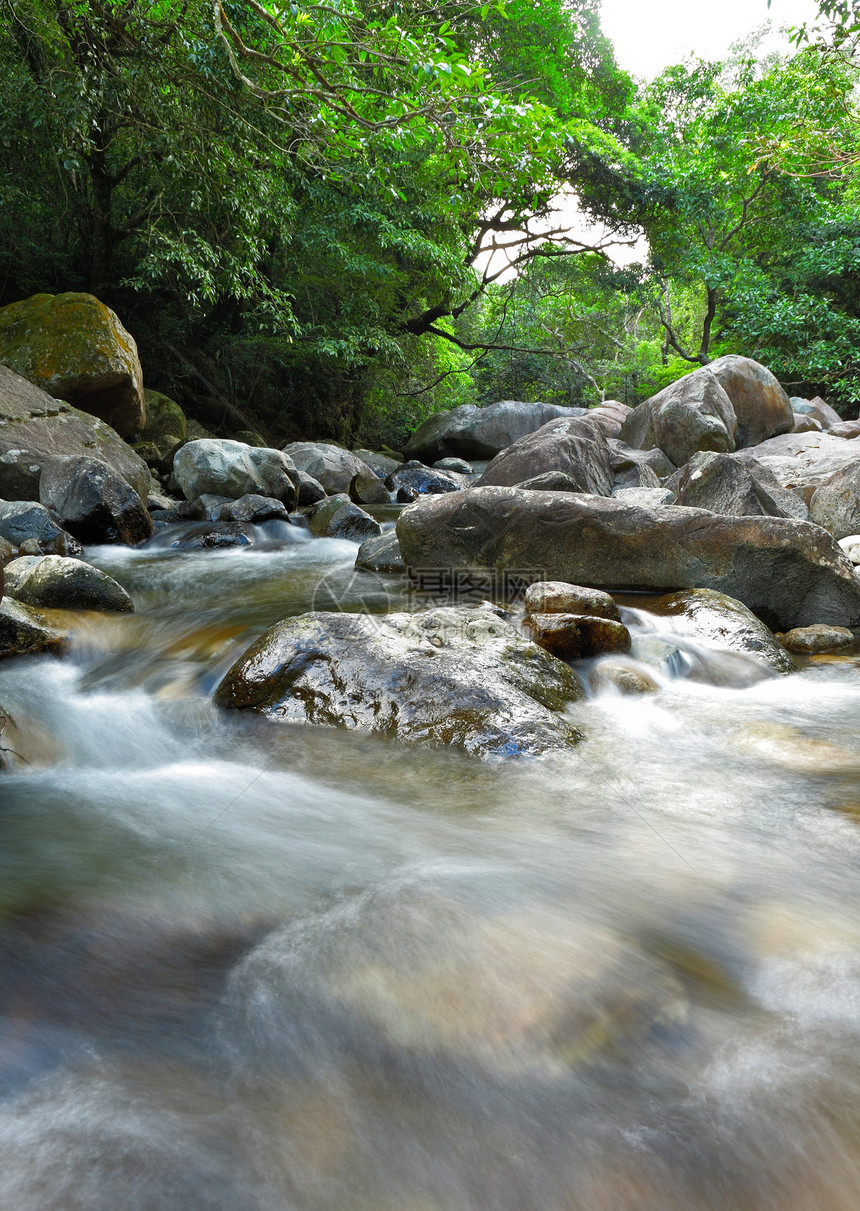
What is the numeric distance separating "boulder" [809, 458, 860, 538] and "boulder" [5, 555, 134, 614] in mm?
6437

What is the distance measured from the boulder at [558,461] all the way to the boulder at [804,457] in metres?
1.73

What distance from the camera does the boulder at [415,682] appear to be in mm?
3018

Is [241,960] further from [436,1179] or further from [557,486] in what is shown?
[557,486]

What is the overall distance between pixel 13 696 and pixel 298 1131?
9.58ft

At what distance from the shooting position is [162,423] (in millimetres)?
12656

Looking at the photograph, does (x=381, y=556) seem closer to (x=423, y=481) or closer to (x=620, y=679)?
(x=620, y=679)

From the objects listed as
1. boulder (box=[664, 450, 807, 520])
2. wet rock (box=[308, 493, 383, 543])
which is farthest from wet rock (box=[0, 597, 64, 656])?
boulder (box=[664, 450, 807, 520])

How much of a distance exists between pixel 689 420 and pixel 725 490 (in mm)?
4723

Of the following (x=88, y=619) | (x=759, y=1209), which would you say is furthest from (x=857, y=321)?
(x=759, y=1209)

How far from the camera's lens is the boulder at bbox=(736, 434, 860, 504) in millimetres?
8391

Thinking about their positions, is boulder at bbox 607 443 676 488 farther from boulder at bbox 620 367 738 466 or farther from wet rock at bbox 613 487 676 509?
wet rock at bbox 613 487 676 509

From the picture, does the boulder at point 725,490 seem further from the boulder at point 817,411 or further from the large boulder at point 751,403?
the boulder at point 817,411

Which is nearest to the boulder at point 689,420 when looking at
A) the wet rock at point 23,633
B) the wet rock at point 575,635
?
the wet rock at point 575,635

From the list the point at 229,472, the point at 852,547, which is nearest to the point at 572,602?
the point at 852,547
